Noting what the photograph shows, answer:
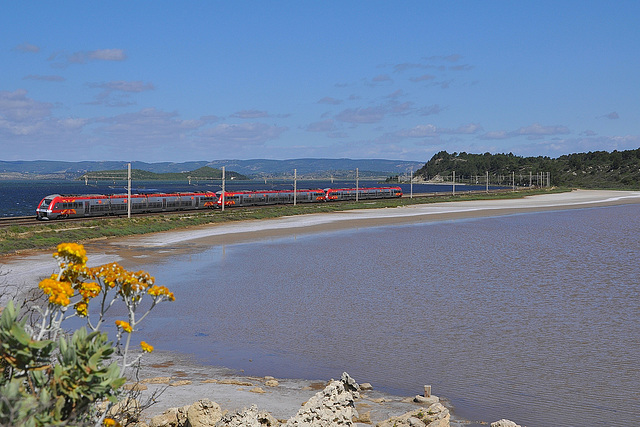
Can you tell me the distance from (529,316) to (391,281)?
893 cm

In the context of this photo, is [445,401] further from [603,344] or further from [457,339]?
[603,344]

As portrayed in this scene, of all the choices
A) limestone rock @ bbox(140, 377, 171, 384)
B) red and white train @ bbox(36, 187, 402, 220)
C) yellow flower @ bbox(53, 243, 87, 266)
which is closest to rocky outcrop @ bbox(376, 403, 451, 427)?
limestone rock @ bbox(140, 377, 171, 384)

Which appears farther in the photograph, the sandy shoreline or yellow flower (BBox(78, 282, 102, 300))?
the sandy shoreline

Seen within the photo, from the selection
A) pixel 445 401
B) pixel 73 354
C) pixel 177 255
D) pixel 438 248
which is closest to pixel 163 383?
pixel 445 401

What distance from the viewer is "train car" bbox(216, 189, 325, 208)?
3430 inches

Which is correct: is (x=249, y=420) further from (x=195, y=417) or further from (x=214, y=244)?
(x=214, y=244)

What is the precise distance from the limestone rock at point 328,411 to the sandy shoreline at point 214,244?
2262mm

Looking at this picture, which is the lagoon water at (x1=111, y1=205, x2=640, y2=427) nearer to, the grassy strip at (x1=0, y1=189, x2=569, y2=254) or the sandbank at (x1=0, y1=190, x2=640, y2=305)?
the sandbank at (x1=0, y1=190, x2=640, y2=305)

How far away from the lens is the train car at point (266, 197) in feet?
286

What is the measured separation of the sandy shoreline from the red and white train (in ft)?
44.4

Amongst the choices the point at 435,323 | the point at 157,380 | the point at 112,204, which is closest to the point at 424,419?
the point at 157,380

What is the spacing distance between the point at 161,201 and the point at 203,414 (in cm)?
6779

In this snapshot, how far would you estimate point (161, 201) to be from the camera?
75.9 meters

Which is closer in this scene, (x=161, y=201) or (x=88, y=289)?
(x=88, y=289)
